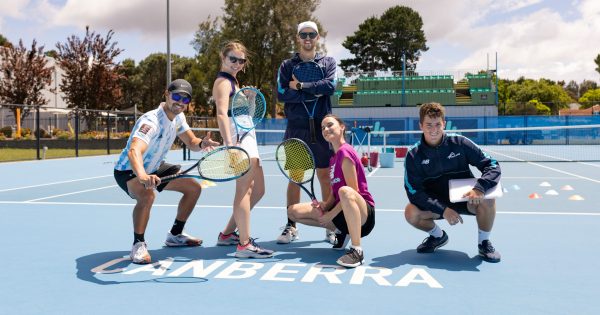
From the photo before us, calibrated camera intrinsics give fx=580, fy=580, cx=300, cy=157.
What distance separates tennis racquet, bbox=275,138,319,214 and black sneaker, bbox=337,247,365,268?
64cm

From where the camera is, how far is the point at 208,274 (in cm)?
423

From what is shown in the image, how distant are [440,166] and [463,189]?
27 cm

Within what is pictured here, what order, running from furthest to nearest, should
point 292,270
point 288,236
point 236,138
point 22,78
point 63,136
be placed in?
1. point 22,78
2. point 63,136
3. point 288,236
4. point 236,138
5. point 292,270

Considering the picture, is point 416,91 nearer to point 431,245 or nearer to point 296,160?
point 431,245

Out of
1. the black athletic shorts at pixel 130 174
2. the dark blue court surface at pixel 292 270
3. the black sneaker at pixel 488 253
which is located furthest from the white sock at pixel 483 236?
the black athletic shorts at pixel 130 174

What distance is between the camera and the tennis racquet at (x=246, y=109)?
4848 millimetres

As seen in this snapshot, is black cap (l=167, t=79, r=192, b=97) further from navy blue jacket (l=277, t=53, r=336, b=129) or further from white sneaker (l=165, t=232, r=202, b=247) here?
white sneaker (l=165, t=232, r=202, b=247)

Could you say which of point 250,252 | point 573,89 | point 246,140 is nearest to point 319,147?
point 246,140

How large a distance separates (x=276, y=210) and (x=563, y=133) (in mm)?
31394

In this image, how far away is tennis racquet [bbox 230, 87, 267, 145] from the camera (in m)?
4.85

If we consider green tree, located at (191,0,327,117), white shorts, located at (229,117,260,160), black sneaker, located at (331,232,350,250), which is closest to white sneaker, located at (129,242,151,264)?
white shorts, located at (229,117,260,160)

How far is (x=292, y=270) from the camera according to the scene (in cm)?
434

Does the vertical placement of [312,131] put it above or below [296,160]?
above

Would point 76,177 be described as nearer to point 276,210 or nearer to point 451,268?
point 276,210
